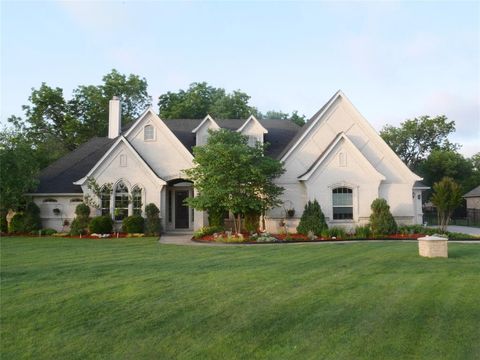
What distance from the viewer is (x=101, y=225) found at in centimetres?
2200

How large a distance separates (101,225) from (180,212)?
526 cm

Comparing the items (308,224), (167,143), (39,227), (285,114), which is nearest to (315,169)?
(308,224)

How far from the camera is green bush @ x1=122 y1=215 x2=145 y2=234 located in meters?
22.1

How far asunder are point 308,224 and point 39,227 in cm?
1552

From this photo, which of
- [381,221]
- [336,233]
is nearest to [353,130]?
[381,221]

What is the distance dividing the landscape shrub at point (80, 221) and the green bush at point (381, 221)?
50.6 ft

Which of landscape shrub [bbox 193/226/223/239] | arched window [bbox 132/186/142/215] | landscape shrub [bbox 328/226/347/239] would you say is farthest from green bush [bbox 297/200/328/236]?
arched window [bbox 132/186/142/215]

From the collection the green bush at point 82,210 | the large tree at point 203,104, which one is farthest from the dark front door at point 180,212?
the large tree at point 203,104

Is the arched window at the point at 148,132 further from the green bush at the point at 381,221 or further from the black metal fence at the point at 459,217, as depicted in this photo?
the black metal fence at the point at 459,217

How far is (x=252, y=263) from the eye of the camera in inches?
456

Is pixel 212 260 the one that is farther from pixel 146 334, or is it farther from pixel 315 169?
pixel 315 169

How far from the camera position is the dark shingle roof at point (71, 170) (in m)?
24.3

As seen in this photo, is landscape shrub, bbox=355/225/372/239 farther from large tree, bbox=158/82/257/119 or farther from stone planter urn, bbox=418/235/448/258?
large tree, bbox=158/82/257/119

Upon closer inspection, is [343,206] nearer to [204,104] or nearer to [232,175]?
[232,175]
